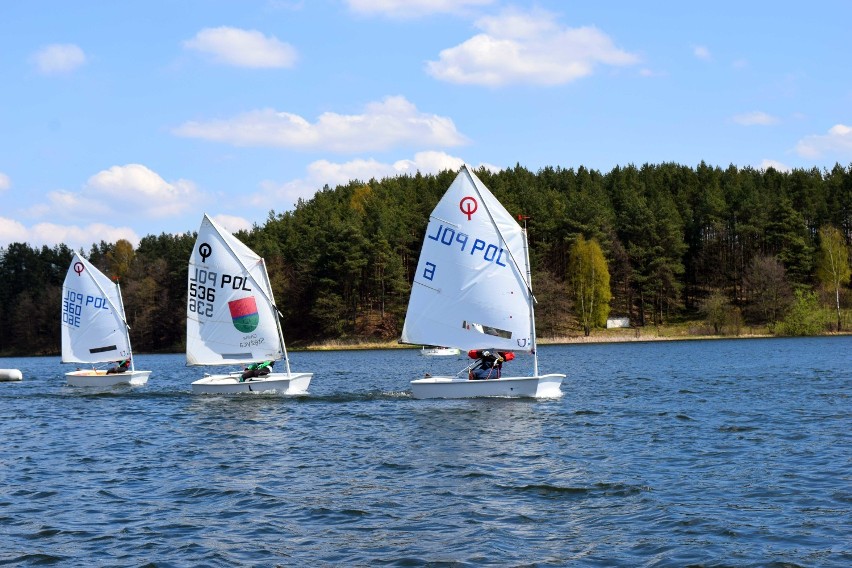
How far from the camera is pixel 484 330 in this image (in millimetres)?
40719

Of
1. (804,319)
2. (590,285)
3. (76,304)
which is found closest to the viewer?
(76,304)

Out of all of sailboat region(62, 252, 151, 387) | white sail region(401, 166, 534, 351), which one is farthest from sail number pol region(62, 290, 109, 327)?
white sail region(401, 166, 534, 351)

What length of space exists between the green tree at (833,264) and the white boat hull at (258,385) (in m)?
103

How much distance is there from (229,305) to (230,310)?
254 millimetres

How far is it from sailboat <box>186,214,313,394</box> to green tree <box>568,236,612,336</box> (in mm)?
87560

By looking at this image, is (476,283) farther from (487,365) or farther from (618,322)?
(618,322)

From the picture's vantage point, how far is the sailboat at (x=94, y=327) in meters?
55.3

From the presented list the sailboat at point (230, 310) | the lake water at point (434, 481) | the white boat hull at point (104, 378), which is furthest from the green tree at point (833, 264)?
the sailboat at point (230, 310)

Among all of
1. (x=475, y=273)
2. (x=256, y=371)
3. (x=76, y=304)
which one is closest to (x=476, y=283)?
(x=475, y=273)

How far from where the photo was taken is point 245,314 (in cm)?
4538

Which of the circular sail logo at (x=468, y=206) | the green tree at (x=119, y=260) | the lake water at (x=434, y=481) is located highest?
the green tree at (x=119, y=260)

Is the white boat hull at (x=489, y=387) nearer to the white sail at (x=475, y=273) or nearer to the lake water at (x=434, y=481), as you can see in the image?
the lake water at (x=434, y=481)

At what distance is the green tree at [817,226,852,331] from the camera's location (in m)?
128

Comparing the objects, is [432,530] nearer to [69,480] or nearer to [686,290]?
[69,480]
